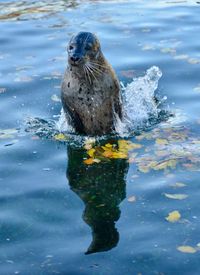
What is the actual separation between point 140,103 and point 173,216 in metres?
2.98

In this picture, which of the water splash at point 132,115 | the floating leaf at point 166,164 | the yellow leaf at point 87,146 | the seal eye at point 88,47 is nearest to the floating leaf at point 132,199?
the floating leaf at point 166,164

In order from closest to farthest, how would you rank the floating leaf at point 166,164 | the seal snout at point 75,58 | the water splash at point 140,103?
the floating leaf at point 166,164 → the seal snout at point 75,58 → the water splash at point 140,103

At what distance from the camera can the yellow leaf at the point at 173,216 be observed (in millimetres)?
7027

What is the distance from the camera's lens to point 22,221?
712cm

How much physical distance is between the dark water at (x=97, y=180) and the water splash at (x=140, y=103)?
0.19m

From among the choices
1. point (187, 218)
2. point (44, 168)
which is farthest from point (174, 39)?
point (187, 218)

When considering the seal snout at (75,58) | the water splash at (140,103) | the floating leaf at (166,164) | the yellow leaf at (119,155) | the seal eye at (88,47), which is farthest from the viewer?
the water splash at (140,103)

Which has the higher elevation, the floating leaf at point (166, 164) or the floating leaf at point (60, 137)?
the floating leaf at point (60, 137)

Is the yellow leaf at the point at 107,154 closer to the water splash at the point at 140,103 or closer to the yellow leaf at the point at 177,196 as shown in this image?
the water splash at the point at 140,103

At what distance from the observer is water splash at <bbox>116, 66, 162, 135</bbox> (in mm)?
9227

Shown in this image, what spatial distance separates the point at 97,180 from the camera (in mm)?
7949

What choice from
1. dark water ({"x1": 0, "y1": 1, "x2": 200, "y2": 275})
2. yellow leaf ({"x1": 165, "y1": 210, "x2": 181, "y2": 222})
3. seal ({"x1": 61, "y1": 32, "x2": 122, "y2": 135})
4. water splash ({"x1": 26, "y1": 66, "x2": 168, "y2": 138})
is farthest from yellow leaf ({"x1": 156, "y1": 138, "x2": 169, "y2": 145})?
yellow leaf ({"x1": 165, "y1": 210, "x2": 181, "y2": 222})

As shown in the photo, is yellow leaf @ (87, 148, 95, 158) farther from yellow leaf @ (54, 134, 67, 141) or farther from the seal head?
the seal head

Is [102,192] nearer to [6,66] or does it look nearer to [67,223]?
[67,223]
